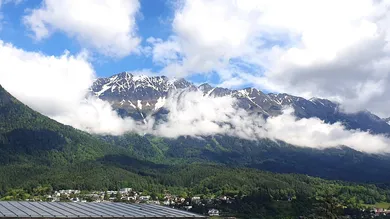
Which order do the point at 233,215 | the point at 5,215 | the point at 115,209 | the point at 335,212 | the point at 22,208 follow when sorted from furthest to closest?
the point at 233,215, the point at 335,212, the point at 115,209, the point at 22,208, the point at 5,215

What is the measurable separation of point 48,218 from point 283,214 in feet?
533

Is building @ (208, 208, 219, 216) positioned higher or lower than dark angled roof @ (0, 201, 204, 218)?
higher

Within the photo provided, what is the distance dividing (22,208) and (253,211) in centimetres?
15824

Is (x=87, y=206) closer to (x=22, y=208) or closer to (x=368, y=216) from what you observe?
(x=22, y=208)

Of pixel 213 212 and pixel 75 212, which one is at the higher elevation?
pixel 213 212

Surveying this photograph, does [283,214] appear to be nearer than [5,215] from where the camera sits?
No

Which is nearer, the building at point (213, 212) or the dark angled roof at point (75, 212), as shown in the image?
the dark angled roof at point (75, 212)

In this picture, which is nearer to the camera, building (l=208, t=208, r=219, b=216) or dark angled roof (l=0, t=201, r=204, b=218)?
dark angled roof (l=0, t=201, r=204, b=218)

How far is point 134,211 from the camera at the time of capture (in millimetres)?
47625

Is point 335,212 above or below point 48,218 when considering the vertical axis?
above

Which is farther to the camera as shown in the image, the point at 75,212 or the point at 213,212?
the point at 213,212

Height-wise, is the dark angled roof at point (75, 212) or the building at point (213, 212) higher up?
the building at point (213, 212)

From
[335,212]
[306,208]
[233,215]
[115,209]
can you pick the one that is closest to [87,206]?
[115,209]

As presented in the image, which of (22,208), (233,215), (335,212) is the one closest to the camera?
(22,208)
